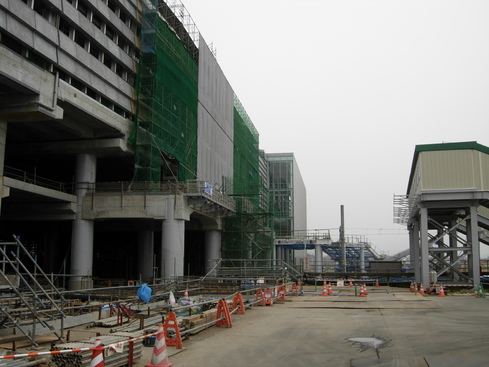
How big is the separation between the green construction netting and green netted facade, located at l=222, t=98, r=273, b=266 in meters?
9.05

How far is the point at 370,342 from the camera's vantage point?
13.3 meters

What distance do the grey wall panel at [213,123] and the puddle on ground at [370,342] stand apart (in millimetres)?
31063

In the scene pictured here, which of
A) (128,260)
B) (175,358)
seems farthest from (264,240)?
(175,358)

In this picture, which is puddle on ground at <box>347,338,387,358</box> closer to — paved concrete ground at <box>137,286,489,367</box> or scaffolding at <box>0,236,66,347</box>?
paved concrete ground at <box>137,286,489,367</box>

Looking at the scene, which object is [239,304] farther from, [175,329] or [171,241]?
[171,241]

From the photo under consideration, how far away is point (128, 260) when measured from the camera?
57.2m

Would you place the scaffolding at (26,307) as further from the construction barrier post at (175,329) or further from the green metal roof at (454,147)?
the green metal roof at (454,147)

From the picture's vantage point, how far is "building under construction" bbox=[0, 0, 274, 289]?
2842 cm

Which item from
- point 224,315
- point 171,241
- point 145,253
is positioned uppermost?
point 171,241

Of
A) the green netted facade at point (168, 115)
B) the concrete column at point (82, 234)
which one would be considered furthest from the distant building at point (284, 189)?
the concrete column at point (82, 234)

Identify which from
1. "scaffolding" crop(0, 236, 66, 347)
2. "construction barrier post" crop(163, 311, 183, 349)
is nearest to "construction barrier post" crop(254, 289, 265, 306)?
"scaffolding" crop(0, 236, 66, 347)

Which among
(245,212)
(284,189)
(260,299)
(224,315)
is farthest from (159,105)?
(284,189)

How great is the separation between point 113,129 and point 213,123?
1466 cm

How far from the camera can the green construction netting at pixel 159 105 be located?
37000mm
